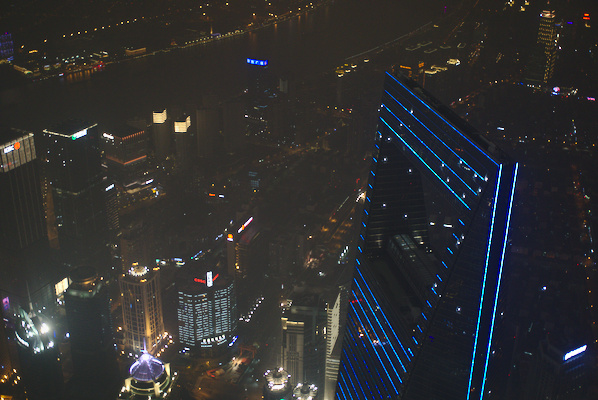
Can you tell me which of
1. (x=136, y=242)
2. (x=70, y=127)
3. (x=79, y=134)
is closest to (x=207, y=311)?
(x=136, y=242)

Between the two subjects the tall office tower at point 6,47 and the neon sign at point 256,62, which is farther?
the neon sign at point 256,62

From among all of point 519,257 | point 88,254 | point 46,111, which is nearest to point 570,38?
point 519,257

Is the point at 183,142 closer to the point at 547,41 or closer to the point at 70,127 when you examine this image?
the point at 70,127

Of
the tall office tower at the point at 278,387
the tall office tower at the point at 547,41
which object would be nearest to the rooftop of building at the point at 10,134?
the tall office tower at the point at 278,387

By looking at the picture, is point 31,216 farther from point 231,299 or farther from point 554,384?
point 554,384

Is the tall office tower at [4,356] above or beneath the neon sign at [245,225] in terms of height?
beneath

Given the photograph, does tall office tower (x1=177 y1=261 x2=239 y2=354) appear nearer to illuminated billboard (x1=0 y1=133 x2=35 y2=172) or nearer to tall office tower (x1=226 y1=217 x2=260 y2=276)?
tall office tower (x1=226 y1=217 x2=260 y2=276)

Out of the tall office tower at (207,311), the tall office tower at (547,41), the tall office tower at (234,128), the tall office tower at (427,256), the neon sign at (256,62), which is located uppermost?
the tall office tower at (547,41)

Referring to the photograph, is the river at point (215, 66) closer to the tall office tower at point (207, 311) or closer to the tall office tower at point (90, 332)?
the tall office tower at point (90, 332)
